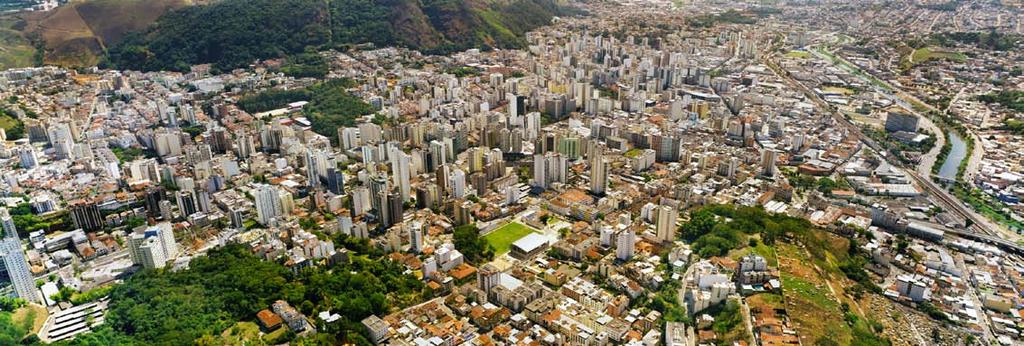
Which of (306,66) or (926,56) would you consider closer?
(306,66)

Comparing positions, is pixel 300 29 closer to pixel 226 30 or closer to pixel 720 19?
pixel 226 30

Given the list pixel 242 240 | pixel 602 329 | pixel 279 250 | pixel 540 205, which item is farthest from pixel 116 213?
pixel 602 329

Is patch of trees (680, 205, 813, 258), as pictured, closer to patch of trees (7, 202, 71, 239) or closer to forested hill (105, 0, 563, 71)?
patch of trees (7, 202, 71, 239)

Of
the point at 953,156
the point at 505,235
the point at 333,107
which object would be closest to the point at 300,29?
the point at 333,107

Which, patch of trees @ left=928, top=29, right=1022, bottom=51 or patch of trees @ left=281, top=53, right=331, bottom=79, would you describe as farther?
patch of trees @ left=928, top=29, right=1022, bottom=51

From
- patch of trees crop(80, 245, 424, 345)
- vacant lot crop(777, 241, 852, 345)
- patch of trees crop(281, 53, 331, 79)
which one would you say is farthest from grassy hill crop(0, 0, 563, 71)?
vacant lot crop(777, 241, 852, 345)
